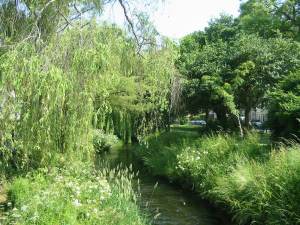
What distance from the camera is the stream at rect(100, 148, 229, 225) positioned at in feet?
33.5

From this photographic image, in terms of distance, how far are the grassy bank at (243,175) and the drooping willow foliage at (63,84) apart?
2.81 meters

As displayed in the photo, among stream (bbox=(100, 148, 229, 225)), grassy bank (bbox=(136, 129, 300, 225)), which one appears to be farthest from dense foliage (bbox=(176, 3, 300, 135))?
stream (bbox=(100, 148, 229, 225))

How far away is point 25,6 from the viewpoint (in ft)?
29.8

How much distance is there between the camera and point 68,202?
691cm

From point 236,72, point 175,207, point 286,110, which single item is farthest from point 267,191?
point 236,72

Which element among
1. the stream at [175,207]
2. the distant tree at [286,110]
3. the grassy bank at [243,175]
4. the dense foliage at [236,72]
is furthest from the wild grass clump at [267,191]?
the dense foliage at [236,72]

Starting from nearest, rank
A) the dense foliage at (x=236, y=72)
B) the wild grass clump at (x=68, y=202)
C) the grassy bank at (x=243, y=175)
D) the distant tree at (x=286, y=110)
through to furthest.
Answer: the wild grass clump at (x=68, y=202) → the grassy bank at (x=243, y=175) → the distant tree at (x=286, y=110) → the dense foliage at (x=236, y=72)

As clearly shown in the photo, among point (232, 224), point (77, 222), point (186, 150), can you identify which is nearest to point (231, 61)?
point (186, 150)

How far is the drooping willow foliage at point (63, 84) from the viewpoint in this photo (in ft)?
24.5

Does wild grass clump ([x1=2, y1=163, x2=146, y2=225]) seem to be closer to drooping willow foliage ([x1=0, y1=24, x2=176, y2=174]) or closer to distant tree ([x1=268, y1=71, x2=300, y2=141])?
drooping willow foliage ([x1=0, y1=24, x2=176, y2=174])

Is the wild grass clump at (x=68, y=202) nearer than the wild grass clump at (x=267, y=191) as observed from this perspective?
Yes

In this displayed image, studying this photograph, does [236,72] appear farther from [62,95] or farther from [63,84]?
[63,84]

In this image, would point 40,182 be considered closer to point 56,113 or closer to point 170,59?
point 56,113

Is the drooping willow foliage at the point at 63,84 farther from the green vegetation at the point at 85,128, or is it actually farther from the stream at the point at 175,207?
the stream at the point at 175,207
